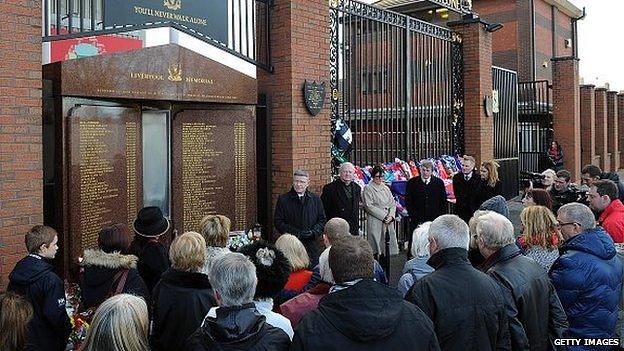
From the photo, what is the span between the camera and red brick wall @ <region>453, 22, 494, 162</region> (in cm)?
1237

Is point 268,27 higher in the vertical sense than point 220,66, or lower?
higher

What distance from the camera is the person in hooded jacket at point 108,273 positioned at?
151 inches

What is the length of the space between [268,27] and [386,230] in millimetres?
3201

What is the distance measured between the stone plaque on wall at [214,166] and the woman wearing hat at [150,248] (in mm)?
1863

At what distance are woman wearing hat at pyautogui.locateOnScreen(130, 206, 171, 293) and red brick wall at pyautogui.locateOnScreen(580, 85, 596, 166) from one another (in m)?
21.0

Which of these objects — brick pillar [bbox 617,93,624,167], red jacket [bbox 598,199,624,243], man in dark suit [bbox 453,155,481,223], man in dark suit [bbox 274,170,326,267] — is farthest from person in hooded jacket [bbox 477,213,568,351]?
brick pillar [bbox 617,93,624,167]

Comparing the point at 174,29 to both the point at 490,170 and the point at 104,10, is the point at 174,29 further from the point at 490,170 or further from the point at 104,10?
the point at 490,170

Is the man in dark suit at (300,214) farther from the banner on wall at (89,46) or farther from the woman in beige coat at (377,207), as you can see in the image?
the banner on wall at (89,46)

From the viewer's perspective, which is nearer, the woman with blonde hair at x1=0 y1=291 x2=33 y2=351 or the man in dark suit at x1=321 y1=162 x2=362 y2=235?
the woman with blonde hair at x1=0 y1=291 x2=33 y2=351

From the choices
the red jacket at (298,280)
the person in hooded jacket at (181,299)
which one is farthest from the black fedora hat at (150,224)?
the red jacket at (298,280)

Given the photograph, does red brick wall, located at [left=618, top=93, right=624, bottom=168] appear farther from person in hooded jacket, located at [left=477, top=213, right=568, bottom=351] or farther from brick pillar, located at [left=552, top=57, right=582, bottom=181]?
person in hooded jacket, located at [left=477, top=213, right=568, bottom=351]

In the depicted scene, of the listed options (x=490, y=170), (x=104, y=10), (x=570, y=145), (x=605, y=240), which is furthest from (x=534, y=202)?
(x=570, y=145)

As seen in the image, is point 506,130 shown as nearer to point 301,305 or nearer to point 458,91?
point 458,91

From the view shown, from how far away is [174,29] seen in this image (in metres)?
6.50
